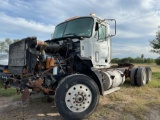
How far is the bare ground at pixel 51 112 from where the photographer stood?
5066 millimetres

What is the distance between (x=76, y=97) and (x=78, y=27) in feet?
8.92

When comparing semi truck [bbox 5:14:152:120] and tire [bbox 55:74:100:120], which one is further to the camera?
semi truck [bbox 5:14:152:120]

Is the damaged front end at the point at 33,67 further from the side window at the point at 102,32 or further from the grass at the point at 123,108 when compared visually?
the side window at the point at 102,32

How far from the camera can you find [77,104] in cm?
477

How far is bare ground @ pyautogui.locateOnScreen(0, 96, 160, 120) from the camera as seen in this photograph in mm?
5066

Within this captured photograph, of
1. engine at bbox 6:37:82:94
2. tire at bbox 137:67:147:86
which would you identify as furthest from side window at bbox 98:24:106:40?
tire at bbox 137:67:147:86

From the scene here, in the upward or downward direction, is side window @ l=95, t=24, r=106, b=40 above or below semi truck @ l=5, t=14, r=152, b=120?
above

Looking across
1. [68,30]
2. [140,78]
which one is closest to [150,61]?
[140,78]

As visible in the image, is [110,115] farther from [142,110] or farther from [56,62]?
[56,62]

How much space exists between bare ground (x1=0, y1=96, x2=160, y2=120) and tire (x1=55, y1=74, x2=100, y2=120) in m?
0.36

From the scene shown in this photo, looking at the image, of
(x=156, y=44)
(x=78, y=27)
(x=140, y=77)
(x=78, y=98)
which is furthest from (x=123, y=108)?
(x=156, y=44)

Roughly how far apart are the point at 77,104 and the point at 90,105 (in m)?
0.38

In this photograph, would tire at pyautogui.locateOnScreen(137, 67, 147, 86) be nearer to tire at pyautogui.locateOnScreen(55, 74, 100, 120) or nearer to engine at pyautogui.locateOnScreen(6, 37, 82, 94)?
engine at pyautogui.locateOnScreen(6, 37, 82, 94)

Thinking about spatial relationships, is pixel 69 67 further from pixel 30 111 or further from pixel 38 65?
pixel 30 111
